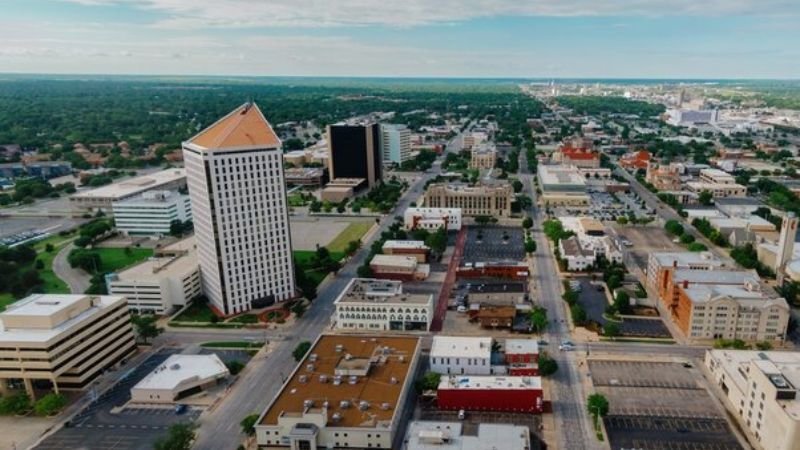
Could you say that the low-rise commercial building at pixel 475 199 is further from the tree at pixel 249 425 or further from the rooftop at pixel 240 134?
the tree at pixel 249 425

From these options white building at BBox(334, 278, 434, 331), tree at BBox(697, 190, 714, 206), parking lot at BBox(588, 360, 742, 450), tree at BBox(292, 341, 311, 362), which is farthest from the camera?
tree at BBox(697, 190, 714, 206)

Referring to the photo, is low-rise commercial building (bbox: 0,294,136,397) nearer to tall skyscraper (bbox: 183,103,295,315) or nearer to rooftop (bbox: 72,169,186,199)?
tall skyscraper (bbox: 183,103,295,315)

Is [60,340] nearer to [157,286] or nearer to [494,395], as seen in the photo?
[157,286]

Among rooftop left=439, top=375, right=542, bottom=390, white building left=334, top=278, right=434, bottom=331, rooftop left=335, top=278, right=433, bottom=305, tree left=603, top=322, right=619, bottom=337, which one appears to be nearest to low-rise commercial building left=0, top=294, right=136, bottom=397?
white building left=334, top=278, right=434, bottom=331

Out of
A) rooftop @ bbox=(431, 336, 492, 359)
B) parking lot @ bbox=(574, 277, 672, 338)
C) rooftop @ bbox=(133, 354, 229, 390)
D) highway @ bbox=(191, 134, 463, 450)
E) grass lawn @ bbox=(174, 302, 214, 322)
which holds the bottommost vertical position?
highway @ bbox=(191, 134, 463, 450)

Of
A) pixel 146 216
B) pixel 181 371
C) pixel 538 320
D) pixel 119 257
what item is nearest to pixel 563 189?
pixel 538 320

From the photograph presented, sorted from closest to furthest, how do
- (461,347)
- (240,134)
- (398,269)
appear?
1. (461,347)
2. (240,134)
3. (398,269)

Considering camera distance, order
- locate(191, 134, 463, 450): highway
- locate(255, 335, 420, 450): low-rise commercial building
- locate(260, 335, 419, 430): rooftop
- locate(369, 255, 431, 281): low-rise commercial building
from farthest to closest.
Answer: locate(369, 255, 431, 281): low-rise commercial building
locate(191, 134, 463, 450): highway
locate(260, 335, 419, 430): rooftop
locate(255, 335, 420, 450): low-rise commercial building
